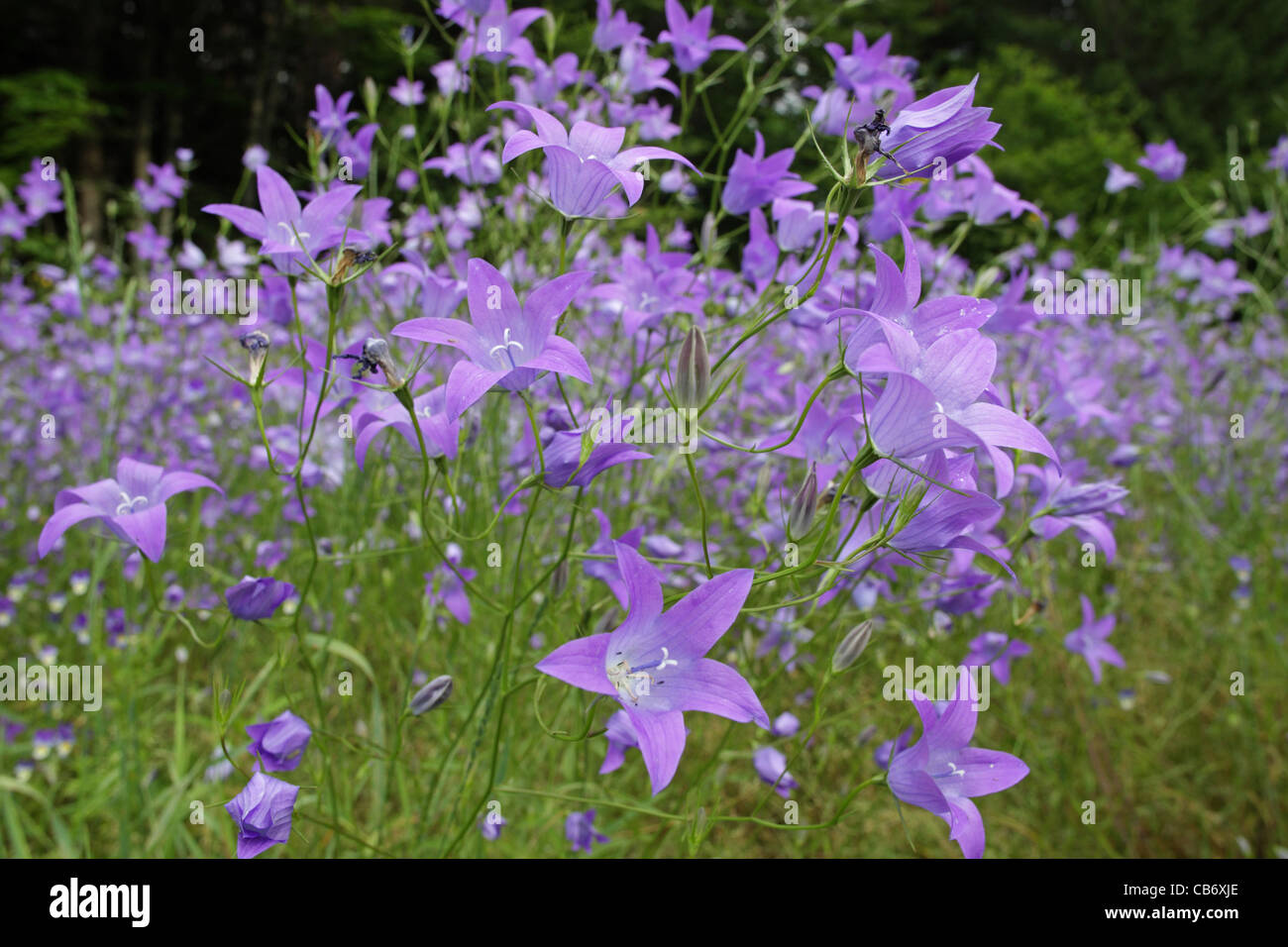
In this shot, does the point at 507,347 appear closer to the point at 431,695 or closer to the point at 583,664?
the point at 583,664

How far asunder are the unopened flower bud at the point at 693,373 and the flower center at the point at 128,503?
0.86 m

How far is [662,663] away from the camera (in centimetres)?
91

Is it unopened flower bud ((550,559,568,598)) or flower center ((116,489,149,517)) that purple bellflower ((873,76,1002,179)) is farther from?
flower center ((116,489,149,517))

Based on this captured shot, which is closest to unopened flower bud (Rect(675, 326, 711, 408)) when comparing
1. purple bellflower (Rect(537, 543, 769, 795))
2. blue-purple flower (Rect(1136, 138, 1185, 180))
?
purple bellflower (Rect(537, 543, 769, 795))

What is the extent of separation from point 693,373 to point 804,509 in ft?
0.80

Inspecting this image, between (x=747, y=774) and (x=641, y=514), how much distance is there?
3.14ft

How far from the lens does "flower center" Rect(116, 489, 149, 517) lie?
1.23m

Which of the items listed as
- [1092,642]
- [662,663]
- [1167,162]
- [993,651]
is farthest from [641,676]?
Answer: [1167,162]

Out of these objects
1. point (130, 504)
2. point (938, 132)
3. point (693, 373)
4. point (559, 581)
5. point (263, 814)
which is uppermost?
point (938, 132)

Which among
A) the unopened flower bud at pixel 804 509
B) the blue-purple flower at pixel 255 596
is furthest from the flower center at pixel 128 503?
the unopened flower bud at pixel 804 509

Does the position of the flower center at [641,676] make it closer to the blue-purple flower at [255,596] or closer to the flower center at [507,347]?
the flower center at [507,347]

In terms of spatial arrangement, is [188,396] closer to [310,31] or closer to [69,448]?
[69,448]

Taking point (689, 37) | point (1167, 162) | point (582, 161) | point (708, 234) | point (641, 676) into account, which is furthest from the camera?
point (1167, 162)

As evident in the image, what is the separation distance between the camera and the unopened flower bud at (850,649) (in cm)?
118
